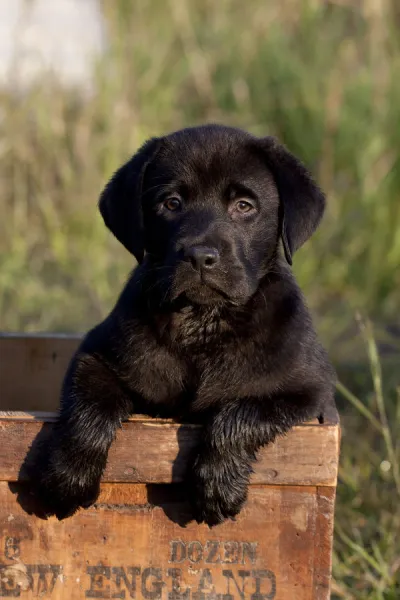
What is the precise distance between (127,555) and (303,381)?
647 mm

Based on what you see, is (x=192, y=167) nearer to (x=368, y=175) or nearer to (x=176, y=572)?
(x=176, y=572)

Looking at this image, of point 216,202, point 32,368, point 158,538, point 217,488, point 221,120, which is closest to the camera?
point 217,488

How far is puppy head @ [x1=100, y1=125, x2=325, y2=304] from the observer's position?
2.55 m

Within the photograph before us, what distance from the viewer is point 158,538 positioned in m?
2.42

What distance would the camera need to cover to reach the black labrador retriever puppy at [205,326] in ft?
7.81

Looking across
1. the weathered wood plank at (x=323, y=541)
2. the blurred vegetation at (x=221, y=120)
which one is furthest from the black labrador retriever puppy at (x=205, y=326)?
the blurred vegetation at (x=221, y=120)

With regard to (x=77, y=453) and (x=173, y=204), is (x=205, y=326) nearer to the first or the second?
(x=173, y=204)

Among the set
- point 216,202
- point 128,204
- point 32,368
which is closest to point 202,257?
point 216,202

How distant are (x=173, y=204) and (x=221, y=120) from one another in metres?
3.89

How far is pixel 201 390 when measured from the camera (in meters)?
2.50

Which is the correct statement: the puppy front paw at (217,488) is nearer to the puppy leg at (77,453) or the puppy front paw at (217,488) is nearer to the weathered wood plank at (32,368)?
the puppy leg at (77,453)

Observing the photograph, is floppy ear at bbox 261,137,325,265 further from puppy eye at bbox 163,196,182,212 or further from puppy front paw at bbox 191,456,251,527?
puppy front paw at bbox 191,456,251,527

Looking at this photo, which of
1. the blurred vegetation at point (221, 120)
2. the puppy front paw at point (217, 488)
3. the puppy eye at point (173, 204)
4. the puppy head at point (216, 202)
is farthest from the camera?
the blurred vegetation at point (221, 120)

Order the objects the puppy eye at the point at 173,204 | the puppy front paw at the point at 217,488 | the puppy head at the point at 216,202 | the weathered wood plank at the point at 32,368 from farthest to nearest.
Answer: the weathered wood plank at the point at 32,368
the puppy eye at the point at 173,204
the puppy head at the point at 216,202
the puppy front paw at the point at 217,488
